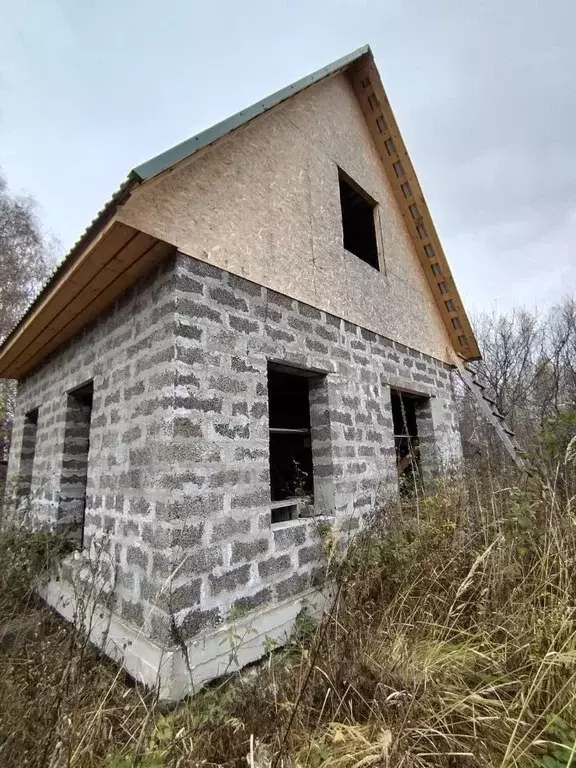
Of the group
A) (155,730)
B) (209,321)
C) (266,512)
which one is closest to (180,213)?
(209,321)

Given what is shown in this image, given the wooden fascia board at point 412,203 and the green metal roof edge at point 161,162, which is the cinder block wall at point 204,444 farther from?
the wooden fascia board at point 412,203

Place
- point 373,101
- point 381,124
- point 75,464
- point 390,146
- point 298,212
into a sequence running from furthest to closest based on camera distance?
point 390,146
point 381,124
point 373,101
point 75,464
point 298,212

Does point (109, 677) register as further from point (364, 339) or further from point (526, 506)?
point (364, 339)

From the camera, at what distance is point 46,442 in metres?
5.34

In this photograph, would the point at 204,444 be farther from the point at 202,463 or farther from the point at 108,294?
the point at 108,294

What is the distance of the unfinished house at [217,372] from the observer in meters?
2.69

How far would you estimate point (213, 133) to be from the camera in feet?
9.96

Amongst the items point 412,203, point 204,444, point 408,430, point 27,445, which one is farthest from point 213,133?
point 27,445

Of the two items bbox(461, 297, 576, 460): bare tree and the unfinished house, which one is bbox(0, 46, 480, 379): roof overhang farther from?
bbox(461, 297, 576, 460): bare tree

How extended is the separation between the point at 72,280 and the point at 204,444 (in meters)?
1.95

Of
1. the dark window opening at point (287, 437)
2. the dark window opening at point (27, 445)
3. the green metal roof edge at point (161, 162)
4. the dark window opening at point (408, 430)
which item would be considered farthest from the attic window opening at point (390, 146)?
the dark window opening at point (27, 445)

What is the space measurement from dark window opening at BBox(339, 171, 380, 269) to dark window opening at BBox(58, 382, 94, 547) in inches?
183

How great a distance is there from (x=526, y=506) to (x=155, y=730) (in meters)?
2.63

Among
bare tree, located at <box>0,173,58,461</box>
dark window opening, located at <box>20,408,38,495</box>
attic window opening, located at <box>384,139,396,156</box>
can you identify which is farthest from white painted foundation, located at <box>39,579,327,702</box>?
bare tree, located at <box>0,173,58,461</box>
